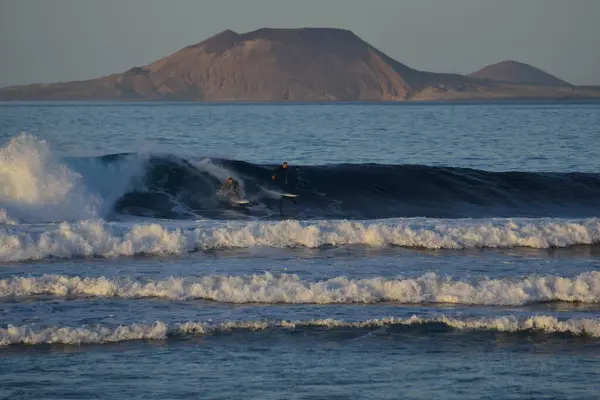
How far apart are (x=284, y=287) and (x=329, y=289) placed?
64 centimetres

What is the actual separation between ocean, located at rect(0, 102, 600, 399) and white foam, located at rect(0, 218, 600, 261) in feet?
0.13

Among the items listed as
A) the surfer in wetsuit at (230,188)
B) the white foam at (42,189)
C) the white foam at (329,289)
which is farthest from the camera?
the surfer in wetsuit at (230,188)

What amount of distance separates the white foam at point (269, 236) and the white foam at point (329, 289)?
11.0ft

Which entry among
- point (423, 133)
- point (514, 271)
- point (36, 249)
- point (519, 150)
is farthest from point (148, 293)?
point (423, 133)

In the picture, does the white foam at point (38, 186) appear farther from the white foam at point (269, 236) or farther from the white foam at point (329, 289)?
the white foam at point (329, 289)

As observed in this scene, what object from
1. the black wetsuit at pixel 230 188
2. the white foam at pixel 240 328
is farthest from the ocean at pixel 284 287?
the black wetsuit at pixel 230 188

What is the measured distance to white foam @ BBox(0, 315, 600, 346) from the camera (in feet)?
36.5

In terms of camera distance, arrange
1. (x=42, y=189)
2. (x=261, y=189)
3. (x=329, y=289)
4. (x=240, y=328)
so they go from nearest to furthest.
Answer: (x=240, y=328), (x=329, y=289), (x=42, y=189), (x=261, y=189)

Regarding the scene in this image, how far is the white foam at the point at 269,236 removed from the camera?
17.4 metres

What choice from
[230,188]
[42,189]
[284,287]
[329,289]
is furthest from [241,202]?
[329,289]

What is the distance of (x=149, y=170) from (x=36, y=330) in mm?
17633

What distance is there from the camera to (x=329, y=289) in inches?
527

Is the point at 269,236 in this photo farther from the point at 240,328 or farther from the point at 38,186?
the point at 38,186

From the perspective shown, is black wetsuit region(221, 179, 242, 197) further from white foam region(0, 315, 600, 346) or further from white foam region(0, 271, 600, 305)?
white foam region(0, 315, 600, 346)
